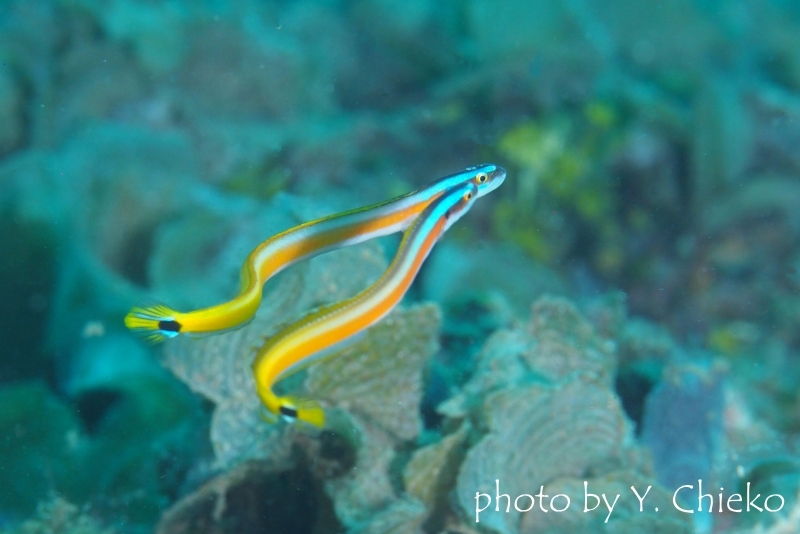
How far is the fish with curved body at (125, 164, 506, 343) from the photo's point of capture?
59.9 inches

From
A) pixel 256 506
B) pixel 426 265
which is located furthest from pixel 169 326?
pixel 426 265

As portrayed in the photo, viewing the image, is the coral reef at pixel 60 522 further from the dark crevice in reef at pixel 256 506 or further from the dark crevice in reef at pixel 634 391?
the dark crevice in reef at pixel 634 391

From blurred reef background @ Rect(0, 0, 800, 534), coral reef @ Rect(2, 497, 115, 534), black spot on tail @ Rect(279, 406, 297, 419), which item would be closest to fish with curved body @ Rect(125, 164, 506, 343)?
black spot on tail @ Rect(279, 406, 297, 419)

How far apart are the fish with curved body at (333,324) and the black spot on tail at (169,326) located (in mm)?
257

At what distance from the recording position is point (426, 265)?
17.2 feet

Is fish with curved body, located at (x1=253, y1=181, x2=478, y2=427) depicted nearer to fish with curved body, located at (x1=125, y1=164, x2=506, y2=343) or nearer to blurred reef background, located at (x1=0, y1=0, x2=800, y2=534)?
fish with curved body, located at (x1=125, y1=164, x2=506, y2=343)

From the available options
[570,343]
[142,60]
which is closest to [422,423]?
[570,343]

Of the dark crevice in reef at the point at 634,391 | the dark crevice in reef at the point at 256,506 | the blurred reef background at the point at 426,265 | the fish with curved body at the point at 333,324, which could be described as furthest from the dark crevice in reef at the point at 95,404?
the dark crevice in reef at the point at 634,391

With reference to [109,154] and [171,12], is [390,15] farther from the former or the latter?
[109,154]

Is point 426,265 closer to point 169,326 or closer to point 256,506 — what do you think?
point 256,506

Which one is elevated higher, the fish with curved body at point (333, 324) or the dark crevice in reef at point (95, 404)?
the dark crevice in reef at point (95, 404)

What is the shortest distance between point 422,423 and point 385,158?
4025 mm

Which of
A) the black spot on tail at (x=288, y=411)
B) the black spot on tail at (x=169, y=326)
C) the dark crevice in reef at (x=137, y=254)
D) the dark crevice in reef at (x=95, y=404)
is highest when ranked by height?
the dark crevice in reef at (x=137, y=254)

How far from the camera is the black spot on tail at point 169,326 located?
1506 millimetres
